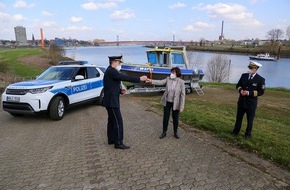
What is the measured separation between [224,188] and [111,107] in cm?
250

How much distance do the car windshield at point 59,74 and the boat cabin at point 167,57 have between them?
6.13 m

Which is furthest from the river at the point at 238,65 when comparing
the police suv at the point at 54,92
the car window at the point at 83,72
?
the police suv at the point at 54,92

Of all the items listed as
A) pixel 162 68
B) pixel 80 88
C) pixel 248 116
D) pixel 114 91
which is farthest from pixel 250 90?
pixel 162 68

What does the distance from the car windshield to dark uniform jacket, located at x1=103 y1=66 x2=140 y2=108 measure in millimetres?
3678

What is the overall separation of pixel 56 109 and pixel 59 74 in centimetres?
157

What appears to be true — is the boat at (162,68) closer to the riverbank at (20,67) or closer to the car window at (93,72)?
the car window at (93,72)

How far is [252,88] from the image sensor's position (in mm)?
5457

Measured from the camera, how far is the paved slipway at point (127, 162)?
3822mm

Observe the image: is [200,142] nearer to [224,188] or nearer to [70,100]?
[224,188]

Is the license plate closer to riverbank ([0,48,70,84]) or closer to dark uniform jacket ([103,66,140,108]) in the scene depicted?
dark uniform jacket ([103,66,140,108])

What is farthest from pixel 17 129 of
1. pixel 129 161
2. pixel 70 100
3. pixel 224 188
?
pixel 224 188

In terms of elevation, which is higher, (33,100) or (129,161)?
(33,100)

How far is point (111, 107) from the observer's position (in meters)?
4.93

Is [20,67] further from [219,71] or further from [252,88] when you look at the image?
[252,88]
